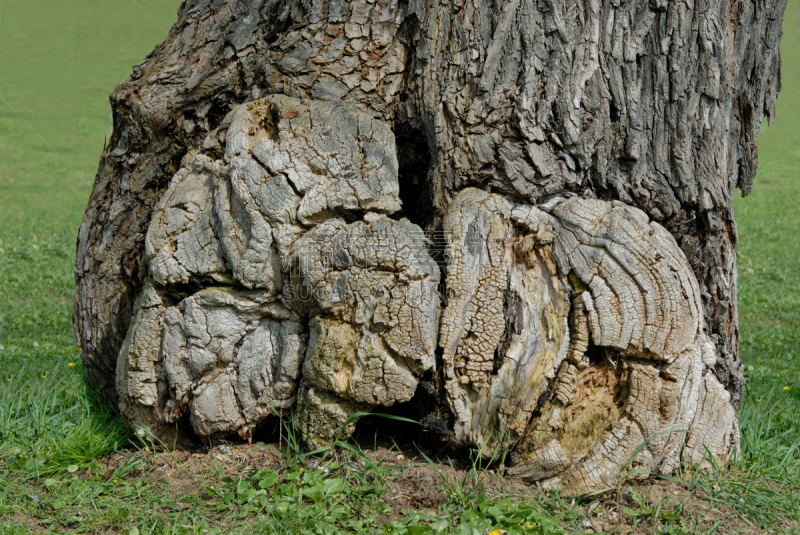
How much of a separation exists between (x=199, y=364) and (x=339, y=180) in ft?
3.29

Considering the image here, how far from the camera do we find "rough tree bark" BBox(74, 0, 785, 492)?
2664 millimetres

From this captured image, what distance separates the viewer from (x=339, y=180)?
9.07 ft

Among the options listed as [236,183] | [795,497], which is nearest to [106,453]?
[236,183]

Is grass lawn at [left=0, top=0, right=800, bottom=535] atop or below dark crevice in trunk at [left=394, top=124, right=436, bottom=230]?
below

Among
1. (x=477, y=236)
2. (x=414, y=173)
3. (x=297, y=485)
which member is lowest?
(x=297, y=485)

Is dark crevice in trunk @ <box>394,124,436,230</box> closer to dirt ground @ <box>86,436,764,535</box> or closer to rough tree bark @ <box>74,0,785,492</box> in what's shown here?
rough tree bark @ <box>74,0,785,492</box>

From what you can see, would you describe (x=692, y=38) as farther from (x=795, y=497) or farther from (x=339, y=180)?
(x=795, y=497)

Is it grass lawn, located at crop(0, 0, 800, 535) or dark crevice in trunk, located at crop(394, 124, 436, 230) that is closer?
grass lawn, located at crop(0, 0, 800, 535)

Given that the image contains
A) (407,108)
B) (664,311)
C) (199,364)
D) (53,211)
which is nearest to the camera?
(664,311)

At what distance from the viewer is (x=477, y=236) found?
2723 mm

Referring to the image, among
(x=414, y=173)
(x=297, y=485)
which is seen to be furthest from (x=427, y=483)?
(x=414, y=173)

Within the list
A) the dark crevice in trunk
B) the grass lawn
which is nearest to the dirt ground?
the grass lawn

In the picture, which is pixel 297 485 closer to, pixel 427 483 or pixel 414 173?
pixel 427 483

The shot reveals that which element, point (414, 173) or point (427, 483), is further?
point (414, 173)
